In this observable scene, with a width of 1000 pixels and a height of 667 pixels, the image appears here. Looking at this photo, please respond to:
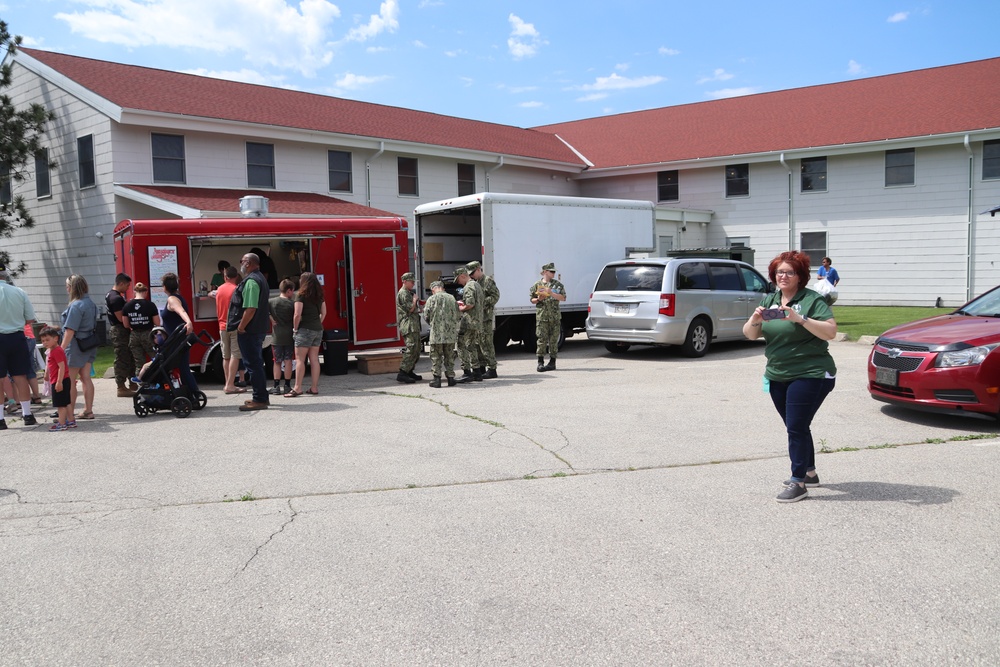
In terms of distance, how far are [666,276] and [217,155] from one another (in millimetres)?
12180

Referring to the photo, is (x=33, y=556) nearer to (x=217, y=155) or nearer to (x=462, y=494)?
(x=462, y=494)

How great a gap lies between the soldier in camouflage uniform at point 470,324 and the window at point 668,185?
19.4m

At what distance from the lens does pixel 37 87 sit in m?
21.8

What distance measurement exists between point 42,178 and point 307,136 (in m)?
7.52

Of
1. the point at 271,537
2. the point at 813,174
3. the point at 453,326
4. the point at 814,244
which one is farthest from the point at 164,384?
the point at 813,174

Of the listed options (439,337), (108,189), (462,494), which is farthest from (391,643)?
(108,189)

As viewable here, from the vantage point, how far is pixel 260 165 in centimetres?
2119

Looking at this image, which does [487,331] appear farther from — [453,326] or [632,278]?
[632,278]

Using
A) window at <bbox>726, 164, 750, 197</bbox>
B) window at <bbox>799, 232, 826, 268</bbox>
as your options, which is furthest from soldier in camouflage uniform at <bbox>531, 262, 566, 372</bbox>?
window at <bbox>726, 164, 750, 197</bbox>

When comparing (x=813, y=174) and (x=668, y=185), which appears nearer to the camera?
Answer: (x=813, y=174)

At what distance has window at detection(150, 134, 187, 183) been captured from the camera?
762 inches

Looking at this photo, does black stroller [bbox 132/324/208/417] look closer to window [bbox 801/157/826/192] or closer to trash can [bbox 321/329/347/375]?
trash can [bbox 321/329/347/375]

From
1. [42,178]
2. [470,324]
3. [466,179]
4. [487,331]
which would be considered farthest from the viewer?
[466,179]

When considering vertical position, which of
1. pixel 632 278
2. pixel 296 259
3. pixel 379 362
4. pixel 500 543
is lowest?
pixel 500 543
